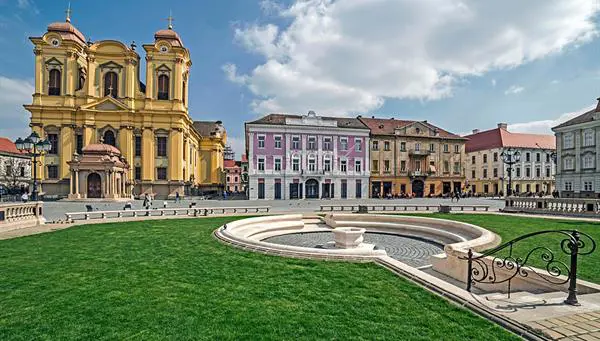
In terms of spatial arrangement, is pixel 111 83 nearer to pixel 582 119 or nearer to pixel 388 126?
pixel 388 126

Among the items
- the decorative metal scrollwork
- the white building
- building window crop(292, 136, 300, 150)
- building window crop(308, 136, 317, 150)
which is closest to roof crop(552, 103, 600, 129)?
the white building

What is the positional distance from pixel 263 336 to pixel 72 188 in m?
44.1

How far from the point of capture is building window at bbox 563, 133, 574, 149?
4747cm

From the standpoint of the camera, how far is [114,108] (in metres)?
45.3

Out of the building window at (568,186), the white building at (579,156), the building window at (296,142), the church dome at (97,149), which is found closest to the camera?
the church dome at (97,149)

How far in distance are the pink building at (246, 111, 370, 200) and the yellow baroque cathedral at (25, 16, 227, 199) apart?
11.9 metres

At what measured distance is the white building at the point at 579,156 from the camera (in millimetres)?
44000

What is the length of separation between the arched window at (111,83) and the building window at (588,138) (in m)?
69.7

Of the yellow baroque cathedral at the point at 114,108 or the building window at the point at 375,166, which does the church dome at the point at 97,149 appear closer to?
the yellow baroque cathedral at the point at 114,108

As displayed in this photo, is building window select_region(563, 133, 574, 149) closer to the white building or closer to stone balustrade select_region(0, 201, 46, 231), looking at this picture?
the white building

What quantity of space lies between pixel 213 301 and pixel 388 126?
173 feet

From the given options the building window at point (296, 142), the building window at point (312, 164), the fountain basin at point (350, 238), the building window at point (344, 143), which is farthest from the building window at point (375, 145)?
the fountain basin at point (350, 238)

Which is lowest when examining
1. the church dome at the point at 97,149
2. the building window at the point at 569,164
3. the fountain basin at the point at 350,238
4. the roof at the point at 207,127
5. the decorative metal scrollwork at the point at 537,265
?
the fountain basin at the point at 350,238

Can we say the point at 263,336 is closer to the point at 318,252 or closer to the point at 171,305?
the point at 171,305
